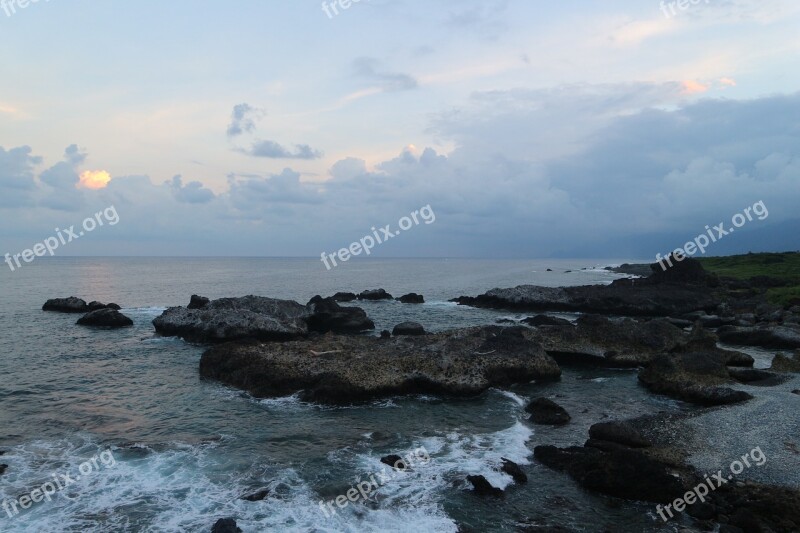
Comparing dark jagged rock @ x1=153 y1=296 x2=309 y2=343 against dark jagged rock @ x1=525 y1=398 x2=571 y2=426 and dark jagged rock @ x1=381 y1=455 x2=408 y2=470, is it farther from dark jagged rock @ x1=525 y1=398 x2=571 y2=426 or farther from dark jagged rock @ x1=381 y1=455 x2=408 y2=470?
dark jagged rock @ x1=381 y1=455 x2=408 y2=470

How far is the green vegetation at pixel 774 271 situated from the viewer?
6356 cm

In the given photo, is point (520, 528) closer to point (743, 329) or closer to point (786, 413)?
point (786, 413)

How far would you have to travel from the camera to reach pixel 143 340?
43312 mm

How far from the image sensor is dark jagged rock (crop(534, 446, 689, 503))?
15.4m

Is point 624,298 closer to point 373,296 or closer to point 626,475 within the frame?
point 373,296

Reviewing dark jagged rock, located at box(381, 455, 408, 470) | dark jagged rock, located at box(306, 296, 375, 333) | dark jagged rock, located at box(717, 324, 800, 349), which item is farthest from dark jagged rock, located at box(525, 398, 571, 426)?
dark jagged rock, located at box(306, 296, 375, 333)

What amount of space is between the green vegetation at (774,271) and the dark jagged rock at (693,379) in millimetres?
40683

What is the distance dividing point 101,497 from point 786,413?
27936 mm

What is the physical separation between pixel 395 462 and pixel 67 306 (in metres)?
58.7

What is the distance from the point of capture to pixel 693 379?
2750 cm

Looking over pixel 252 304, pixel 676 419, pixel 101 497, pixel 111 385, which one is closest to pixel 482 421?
pixel 676 419

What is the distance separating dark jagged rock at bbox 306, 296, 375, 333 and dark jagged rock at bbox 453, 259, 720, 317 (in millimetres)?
27814

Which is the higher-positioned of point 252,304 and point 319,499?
point 252,304

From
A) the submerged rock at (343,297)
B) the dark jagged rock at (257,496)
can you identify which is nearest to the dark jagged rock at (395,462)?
the dark jagged rock at (257,496)
